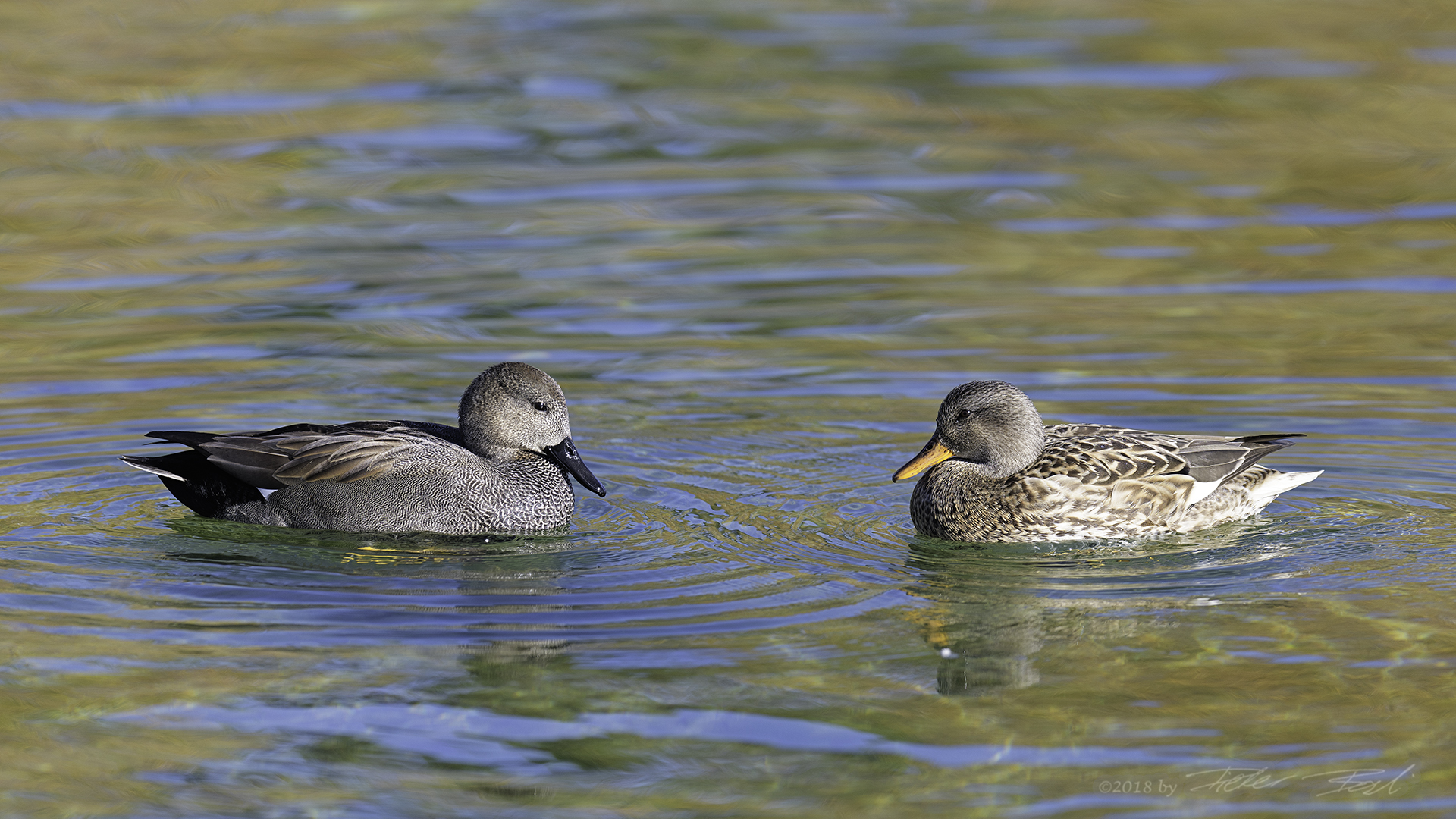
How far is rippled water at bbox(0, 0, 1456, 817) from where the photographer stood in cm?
663

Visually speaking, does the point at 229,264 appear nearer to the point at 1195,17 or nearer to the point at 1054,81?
the point at 1054,81

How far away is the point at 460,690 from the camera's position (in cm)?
707

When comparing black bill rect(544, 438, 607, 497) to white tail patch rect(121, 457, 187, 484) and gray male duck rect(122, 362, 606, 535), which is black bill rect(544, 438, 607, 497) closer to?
gray male duck rect(122, 362, 606, 535)

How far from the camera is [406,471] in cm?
925

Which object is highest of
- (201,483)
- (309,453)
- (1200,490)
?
(309,453)

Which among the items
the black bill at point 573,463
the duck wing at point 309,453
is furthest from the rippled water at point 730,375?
the duck wing at point 309,453

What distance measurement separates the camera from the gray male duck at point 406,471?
920 cm

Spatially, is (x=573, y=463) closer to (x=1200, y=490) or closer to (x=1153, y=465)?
(x=1153, y=465)

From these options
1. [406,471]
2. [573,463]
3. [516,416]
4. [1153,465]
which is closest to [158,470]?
[406,471]

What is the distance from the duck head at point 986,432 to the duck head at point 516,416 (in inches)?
69.0

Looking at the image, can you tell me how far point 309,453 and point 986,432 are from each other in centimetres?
337

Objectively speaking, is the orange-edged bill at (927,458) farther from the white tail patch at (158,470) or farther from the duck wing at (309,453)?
the white tail patch at (158,470)

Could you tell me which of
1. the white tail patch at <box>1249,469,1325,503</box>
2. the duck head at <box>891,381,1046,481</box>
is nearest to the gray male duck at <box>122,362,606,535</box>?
the duck head at <box>891,381,1046,481</box>
